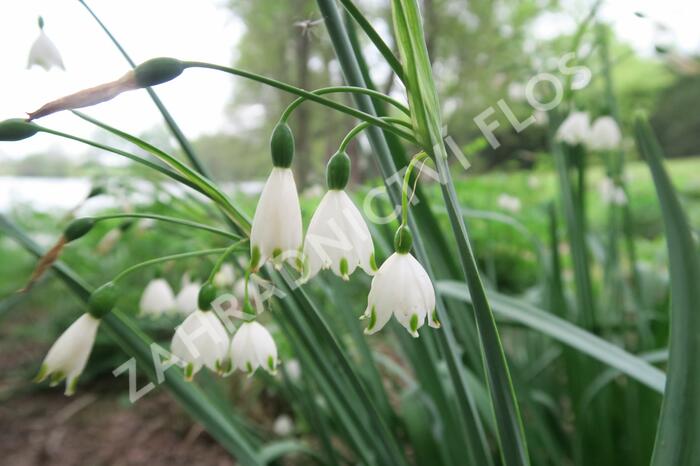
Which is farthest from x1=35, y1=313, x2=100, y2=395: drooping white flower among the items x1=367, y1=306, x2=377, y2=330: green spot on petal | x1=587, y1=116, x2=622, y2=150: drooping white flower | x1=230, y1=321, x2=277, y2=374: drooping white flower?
x1=587, y1=116, x2=622, y2=150: drooping white flower

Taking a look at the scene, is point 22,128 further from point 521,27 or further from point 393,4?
point 521,27

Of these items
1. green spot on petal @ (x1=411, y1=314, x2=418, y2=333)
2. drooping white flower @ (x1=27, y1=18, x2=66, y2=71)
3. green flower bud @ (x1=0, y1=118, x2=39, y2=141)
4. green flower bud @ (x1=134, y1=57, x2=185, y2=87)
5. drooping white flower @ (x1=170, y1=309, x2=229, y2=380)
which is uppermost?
drooping white flower @ (x1=27, y1=18, x2=66, y2=71)

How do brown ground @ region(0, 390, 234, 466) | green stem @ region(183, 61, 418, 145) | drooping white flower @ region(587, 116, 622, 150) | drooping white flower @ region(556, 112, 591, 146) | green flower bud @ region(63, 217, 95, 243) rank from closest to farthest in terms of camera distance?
green stem @ region(183, 61, 418, 145) → green flower bud @ region(63, 217, 95, 243) → drooping white flower @ region(556, 112, 591, 146) → drooping white flower @ region(587, 116, 622, 150) → brown ground @ region(0, 390, 234, 466)

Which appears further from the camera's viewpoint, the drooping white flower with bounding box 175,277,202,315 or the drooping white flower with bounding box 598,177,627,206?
the drooping white flower with bounding box 598,177,627,206

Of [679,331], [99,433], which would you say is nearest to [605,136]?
[679,331]

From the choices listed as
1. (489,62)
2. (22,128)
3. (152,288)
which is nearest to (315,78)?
(489,62)

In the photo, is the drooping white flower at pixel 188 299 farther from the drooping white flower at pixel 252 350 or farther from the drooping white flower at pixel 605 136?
the drooping white flower at pixel 605 136

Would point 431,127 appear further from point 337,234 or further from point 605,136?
point 605,136

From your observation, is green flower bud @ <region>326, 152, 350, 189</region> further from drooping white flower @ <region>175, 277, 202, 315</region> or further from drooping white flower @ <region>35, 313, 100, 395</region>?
drooping white flower @ <region>175, 277, 202, 315</region>
